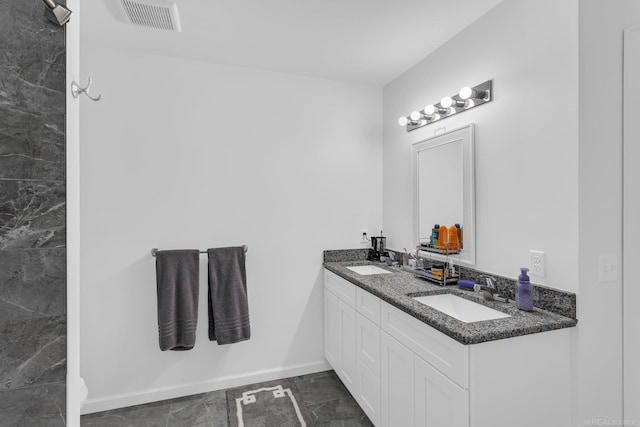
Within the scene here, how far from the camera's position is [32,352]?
106 cm

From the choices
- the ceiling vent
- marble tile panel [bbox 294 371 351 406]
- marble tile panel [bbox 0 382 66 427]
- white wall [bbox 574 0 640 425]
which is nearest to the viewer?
marble tile panel [bbox 0 382 66 427]

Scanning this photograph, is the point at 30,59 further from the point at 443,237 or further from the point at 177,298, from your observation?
the point at 443,237

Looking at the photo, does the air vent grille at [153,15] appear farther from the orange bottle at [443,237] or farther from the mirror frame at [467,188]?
the orange bottle at [443,237]

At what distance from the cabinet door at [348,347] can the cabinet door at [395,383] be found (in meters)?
0.37

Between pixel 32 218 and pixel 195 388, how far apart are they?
1.79 meters

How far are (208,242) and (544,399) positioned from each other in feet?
6.99

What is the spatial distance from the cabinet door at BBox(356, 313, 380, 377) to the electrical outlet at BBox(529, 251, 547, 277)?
2.73ft

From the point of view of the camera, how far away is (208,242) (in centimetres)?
240

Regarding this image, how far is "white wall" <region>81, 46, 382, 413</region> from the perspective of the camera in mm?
2188

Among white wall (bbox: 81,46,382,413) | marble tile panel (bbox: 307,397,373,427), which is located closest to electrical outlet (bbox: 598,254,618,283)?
marble tile panel (bbox: 307,397,373,427)

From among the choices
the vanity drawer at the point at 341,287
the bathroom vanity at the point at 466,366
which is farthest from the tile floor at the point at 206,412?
the vanity drawer at the point at 341,287

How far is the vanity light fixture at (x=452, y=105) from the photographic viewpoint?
5.88 feet

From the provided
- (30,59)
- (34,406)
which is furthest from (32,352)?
(30,59)

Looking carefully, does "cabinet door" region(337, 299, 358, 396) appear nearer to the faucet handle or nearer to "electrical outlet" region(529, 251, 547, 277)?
the faucet handle
